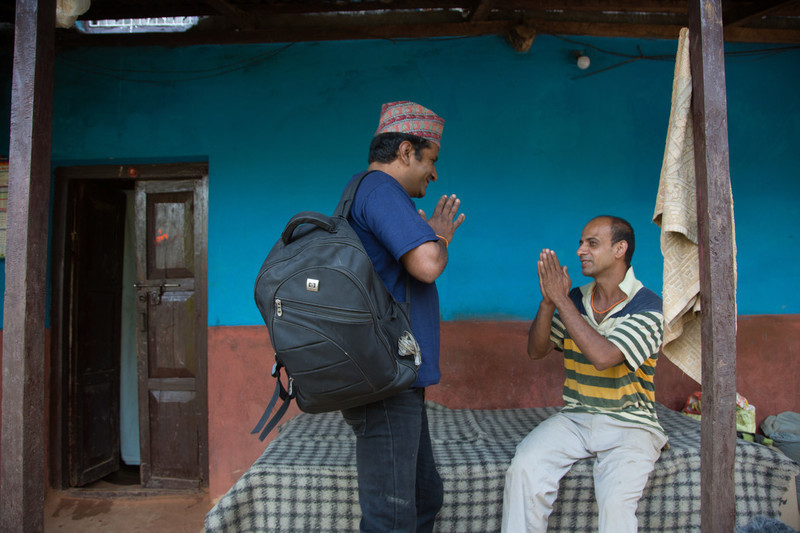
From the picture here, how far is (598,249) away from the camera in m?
2.36

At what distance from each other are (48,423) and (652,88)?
468 centimetres

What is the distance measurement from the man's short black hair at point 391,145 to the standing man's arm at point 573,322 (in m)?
0.69

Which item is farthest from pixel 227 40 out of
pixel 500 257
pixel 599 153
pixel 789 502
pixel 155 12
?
pixel 789 502

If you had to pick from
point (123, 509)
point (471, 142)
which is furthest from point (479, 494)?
point (123, 509)

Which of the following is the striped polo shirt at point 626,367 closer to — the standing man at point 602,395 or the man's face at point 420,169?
the standing man at point 602,395

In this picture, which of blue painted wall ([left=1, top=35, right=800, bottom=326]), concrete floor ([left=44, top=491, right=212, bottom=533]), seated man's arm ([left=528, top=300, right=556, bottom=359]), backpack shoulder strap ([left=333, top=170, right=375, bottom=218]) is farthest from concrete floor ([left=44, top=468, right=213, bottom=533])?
backpack shoulder strap ([left=333, top=170, right=375, bottom=218])

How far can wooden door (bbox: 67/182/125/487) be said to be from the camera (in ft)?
12.3

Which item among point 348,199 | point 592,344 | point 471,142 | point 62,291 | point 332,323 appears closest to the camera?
point 332,323

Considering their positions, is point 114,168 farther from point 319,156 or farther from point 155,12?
point 319,156

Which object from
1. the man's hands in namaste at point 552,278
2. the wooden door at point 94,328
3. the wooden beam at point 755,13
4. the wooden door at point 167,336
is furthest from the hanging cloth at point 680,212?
the wooden door at point 94,328

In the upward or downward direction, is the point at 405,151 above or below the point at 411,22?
below

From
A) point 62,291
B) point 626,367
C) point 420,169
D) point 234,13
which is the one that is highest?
point 234,13

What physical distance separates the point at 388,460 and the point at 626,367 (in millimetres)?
1153

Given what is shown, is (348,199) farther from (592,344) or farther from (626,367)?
(626,367)
